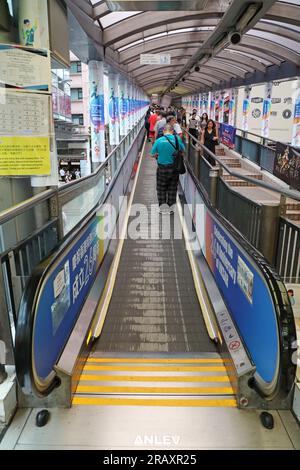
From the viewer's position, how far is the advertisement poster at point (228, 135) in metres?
17.0

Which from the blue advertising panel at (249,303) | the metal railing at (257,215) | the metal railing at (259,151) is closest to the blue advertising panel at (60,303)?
the blue advertising panel at (249,303)

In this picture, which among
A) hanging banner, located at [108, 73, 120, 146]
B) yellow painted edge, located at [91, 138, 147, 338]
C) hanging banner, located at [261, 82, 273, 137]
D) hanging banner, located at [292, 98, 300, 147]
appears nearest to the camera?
yellow painted edge, located at [91, 138, 147, 338]

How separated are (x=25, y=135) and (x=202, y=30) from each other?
9.08 meters

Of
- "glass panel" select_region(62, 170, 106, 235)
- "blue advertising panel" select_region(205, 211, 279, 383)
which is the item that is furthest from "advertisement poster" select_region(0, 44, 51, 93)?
"blue advertising panel" select_region(205, 211, 279, 383)

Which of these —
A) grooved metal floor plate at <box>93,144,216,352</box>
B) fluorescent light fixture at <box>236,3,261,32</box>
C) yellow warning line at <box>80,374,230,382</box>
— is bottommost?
grooved metal floor plate at <box>93,144,216,352</box>

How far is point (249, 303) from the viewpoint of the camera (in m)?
2.79

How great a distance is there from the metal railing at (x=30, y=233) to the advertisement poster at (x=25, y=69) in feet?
2.81

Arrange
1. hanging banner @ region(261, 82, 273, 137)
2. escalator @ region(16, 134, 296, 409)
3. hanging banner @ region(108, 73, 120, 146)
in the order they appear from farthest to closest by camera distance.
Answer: hanging banner @ region(108, 73, 120, 146), hanging banner @ region(261, 82, 273, 137), escalator @ region(16, 134, 296, 409)

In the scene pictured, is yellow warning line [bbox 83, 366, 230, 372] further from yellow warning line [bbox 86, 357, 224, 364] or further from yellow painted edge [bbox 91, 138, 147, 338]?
yellow painted edge [bbox 91, 138, 147, 338]

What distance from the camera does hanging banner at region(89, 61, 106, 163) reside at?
10805 mm

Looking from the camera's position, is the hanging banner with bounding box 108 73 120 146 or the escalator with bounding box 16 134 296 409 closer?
the escalator with bounding box 16 134 296 409

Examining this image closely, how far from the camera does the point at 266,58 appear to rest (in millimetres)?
12977

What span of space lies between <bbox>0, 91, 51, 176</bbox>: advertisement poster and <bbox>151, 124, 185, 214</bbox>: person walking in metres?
3.64
